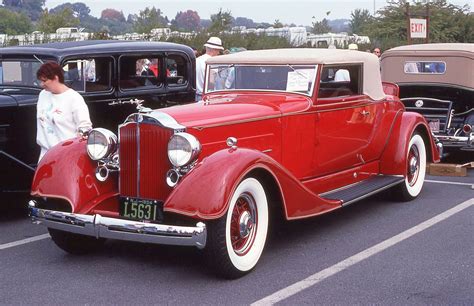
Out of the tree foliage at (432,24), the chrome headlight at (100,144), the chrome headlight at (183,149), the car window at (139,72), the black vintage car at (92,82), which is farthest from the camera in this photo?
the tree foliage at (432,24)

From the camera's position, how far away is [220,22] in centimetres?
3544

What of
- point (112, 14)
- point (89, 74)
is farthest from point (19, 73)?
point (112, 14)

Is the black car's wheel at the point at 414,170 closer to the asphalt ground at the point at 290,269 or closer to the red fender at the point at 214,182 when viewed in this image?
the asphalt ground at the point at 290,269

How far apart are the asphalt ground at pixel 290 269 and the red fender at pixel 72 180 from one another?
1.70 feet

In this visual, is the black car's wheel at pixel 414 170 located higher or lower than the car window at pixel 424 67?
lower

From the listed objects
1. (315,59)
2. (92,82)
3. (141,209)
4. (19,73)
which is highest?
(315,59)

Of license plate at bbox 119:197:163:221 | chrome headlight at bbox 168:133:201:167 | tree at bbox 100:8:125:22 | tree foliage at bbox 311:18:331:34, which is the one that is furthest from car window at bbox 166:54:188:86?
tree at bbox 100:8:125:22

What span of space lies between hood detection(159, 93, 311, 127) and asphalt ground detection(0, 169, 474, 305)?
1.06m

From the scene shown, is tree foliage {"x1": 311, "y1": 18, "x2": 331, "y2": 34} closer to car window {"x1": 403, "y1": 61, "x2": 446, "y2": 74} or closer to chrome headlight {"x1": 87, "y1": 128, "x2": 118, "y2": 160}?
car window {"x1": 403, "y1": 61, "x2": 446, "y2": 74}

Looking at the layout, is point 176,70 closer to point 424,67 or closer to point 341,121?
point 341,121

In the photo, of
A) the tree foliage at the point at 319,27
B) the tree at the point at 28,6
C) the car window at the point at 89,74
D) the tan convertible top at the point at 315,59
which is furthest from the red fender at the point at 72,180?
the tree at the point at 28,6

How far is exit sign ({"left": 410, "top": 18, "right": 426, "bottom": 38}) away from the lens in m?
18.8

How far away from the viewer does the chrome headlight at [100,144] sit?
200 inches

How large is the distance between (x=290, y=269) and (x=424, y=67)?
19.3 ft
